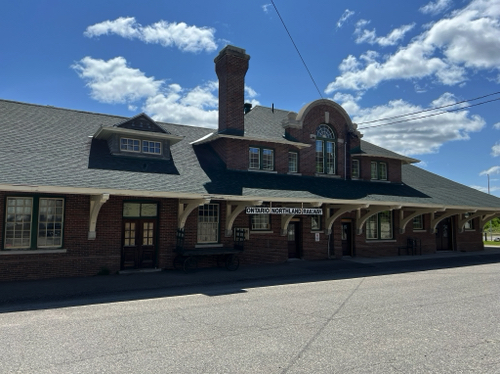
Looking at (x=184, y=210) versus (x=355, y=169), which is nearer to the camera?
(x=184, y=210)

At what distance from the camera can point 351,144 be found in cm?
2259

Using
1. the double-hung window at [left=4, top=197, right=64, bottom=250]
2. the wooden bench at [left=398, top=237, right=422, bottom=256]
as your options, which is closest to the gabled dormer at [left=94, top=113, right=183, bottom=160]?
the double-hung window at [left=4, top=197, right=64, bottom=250]

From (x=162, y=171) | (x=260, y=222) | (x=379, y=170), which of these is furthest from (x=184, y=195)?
(x=379, y=170)

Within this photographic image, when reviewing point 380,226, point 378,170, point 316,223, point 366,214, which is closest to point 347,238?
point 366,214

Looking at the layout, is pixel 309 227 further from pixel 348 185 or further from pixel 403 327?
pixel 403 327

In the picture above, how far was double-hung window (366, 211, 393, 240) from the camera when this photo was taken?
21.7 metres

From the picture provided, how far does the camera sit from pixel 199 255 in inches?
609

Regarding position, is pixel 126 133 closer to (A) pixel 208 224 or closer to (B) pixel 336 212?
(A) pixel 208 224

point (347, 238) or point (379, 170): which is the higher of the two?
point (379, 170)

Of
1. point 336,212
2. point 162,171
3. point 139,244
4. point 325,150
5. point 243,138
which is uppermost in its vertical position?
point 325,150

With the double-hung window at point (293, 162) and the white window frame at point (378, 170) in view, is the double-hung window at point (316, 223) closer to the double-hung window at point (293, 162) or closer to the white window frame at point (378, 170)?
the double-hung window at point (293, 162)

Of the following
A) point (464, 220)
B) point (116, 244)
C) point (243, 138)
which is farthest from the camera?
point (464, 220)

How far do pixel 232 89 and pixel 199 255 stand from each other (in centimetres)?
817

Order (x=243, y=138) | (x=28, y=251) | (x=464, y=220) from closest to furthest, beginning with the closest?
(x=28, y=251) < (x=243, y=138) < (x=464, y=220)
